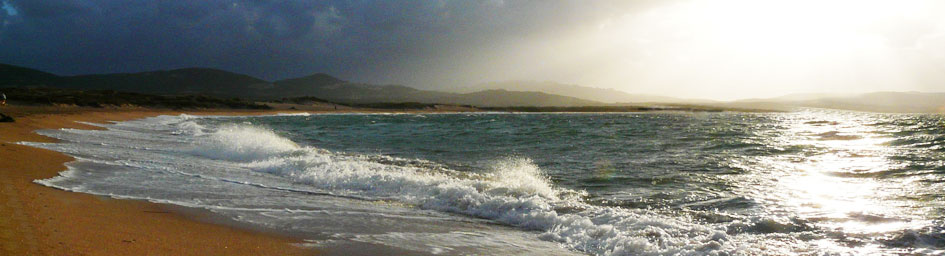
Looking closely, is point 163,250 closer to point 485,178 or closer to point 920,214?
point 485,178

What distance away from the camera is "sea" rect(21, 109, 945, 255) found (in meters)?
7.23

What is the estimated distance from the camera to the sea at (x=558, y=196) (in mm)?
7234

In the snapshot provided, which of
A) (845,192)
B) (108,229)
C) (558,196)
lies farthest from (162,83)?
(845,192)

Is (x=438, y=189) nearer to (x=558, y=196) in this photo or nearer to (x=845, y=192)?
(x=558, y=196)

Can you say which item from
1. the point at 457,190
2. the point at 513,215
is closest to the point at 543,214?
the point at 513,215

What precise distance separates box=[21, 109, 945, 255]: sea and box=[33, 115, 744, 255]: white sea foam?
36 millimetres

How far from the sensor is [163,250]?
231 inches

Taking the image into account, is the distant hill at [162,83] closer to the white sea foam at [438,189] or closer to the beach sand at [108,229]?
the white sea foam at [438,189]

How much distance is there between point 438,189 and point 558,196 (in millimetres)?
2345

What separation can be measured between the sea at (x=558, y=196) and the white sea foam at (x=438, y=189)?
4 centimetres

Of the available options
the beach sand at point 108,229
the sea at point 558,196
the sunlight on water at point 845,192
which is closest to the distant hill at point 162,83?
the sea at point 558,196

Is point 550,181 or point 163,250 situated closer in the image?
point 163,250

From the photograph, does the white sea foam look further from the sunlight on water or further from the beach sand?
the sunlight on water

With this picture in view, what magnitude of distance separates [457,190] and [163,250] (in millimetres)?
5796
